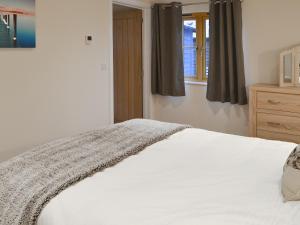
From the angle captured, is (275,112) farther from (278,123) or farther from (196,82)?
(196,82)

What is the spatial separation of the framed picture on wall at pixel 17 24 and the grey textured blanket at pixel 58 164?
1.38 m

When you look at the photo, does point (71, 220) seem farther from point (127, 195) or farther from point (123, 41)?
point (123, 41)

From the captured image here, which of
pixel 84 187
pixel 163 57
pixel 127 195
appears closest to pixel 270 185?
pixel 127 195

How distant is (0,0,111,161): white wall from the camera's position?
11.6ft

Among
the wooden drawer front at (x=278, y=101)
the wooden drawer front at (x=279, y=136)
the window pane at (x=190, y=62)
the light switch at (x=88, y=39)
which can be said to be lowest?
the wooden drawer front at (x=279, y=136)

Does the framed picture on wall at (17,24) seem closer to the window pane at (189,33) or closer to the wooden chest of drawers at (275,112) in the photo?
the window pane at (189,33)

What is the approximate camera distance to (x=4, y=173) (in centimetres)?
198

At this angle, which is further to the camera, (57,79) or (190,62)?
(190,62)

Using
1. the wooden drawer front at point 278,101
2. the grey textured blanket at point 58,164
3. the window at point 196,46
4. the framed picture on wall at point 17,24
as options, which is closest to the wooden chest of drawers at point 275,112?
the wooden drawer front at point 278,101

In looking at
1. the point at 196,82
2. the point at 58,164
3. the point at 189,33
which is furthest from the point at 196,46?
the point at 58,164

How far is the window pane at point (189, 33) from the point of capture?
5191 millimetres

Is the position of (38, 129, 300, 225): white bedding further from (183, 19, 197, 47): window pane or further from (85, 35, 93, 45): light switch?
(183, 19, 197, 47): window pane

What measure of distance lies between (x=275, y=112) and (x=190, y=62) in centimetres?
164

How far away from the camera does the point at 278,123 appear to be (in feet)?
13.5
